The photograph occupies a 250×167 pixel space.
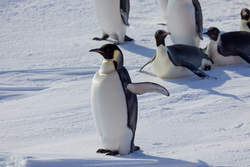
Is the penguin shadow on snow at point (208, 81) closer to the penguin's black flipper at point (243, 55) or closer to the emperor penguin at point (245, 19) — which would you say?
the penguin's black flipper at point (243, 55)

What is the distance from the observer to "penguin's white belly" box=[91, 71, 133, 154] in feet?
7.39

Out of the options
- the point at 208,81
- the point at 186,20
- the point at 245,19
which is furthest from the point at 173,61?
the point at 245,19

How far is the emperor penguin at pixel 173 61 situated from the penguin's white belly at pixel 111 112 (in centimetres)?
181

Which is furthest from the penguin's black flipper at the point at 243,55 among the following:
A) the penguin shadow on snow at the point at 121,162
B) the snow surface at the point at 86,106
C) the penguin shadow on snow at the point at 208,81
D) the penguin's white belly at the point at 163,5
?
the penguin's white belly at the point at 163,5

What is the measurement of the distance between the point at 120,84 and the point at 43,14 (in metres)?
5.18

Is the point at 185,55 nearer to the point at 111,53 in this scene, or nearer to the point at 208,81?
the point at 208,81

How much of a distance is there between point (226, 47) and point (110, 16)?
197 centimetres

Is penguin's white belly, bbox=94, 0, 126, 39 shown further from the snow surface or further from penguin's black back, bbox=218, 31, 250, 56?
penguin's black back, bbox=218, 31, 250, 56

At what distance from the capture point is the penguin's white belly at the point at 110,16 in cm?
546

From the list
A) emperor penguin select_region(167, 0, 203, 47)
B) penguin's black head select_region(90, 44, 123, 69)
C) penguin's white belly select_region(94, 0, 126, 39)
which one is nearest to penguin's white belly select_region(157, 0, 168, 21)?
penguin's white belly select_region(94, 0, 126, 39)

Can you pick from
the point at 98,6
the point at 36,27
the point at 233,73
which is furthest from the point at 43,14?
the point at 233,73

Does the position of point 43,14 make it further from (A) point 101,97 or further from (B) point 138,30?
(A) point 101,97

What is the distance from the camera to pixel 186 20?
4914mm

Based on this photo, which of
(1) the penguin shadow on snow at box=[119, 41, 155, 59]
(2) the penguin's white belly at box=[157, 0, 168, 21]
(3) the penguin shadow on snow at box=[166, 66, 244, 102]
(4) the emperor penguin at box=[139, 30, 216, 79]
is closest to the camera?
(3) the penguin shadow on snow at box=[166, 66, 244, 102]
